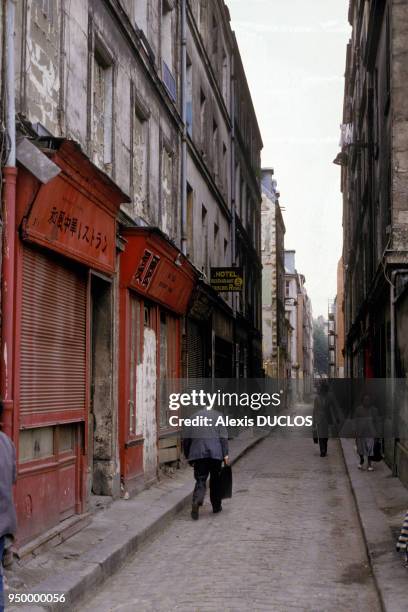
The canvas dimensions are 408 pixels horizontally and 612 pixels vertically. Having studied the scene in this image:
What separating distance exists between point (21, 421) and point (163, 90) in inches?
371

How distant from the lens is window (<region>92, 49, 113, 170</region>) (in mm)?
11719

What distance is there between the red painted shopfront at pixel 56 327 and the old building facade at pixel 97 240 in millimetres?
24

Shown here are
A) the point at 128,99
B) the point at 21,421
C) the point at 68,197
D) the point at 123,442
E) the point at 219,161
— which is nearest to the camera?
the point at 21,421

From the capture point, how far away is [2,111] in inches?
298

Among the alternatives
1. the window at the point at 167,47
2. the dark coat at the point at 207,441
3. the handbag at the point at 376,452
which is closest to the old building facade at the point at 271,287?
the handbag at the point at 376,452

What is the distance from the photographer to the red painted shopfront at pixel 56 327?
8.08 m

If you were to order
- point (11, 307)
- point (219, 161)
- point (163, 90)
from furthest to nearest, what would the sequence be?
1. point (219, 161)
2. point (163, 90)
3. point (11, 307)

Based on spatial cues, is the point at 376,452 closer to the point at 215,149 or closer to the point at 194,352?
the point at 194,352

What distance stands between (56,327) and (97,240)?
1.63 meters

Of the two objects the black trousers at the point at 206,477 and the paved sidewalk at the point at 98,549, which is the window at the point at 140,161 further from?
the paved sidewalk at the point at 98,549

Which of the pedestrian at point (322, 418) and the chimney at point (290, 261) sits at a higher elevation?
the chimney at point (290, 261)

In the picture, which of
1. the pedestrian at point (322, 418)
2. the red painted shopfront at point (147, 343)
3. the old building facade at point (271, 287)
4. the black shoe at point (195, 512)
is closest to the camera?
the black shoe at point (195, 512)

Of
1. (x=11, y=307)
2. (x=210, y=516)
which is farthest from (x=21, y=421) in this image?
(x=210, y=516)

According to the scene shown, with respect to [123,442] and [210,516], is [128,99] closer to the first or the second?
[123,442]
